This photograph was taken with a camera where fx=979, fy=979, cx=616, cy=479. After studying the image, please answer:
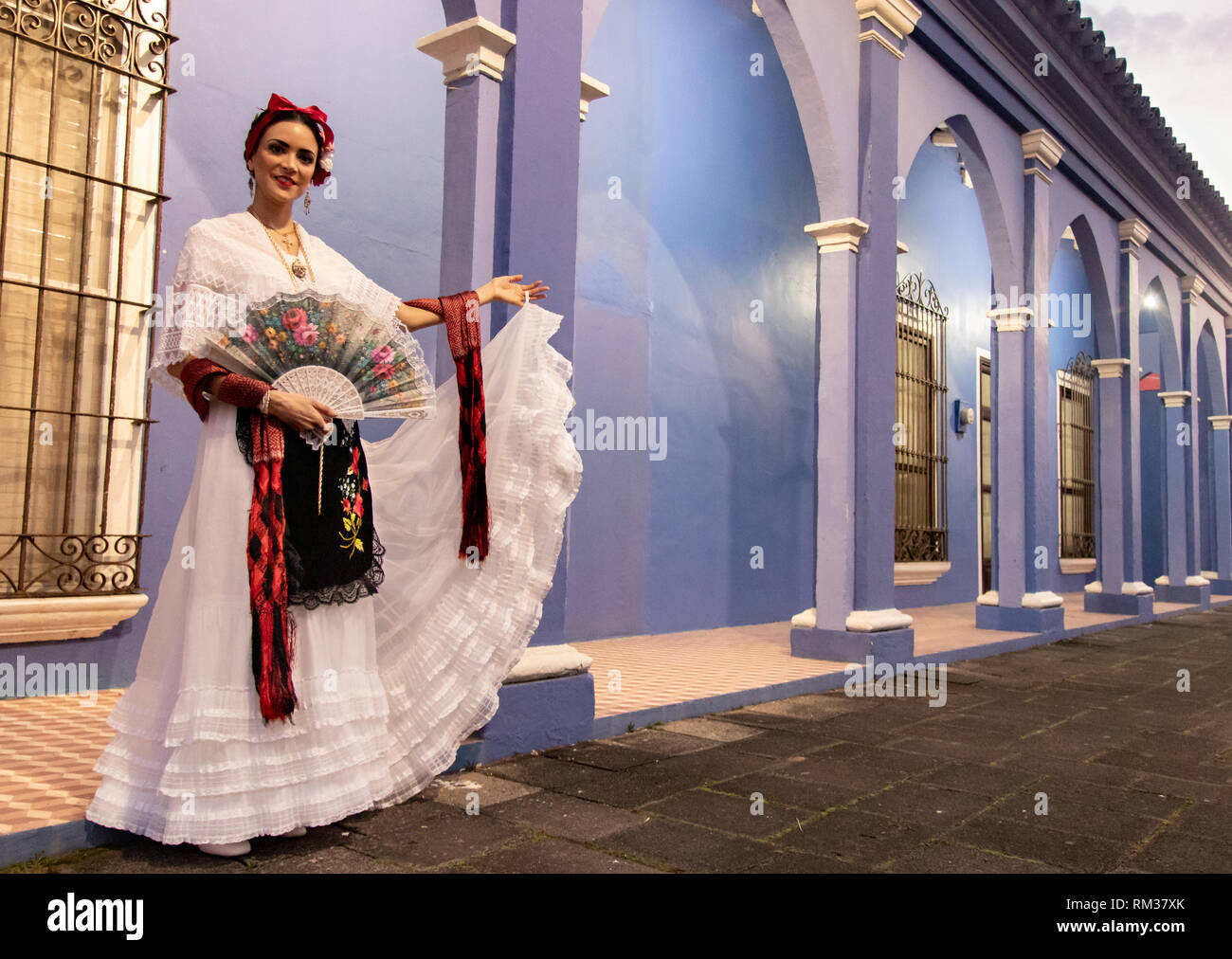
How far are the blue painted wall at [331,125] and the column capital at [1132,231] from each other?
8.19 metres

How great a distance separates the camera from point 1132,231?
10828 mm

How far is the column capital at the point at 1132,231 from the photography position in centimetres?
1083

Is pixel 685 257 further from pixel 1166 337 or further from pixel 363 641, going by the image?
pixel 1166 337

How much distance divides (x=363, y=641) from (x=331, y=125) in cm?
395

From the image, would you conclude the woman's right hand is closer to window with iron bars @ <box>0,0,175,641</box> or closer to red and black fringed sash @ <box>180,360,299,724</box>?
red and black fringed sash @ <box>180,360,299,724</box>

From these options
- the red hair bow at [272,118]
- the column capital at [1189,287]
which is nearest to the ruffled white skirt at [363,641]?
the red hair bow at [272,118]

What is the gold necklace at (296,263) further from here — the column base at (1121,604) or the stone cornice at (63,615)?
the column base at (1121,604)

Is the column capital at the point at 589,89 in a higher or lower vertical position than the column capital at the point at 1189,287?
lower

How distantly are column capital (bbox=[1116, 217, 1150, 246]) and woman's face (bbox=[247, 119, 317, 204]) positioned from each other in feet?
34.5

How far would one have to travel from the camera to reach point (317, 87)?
18.2 ft

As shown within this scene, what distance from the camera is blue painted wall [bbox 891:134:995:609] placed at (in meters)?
11.0

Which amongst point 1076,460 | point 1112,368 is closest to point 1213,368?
point 1076,460
